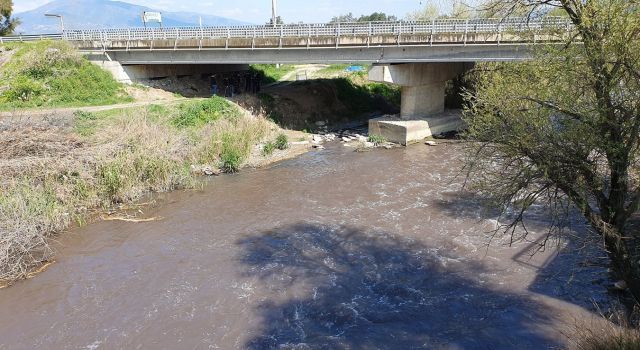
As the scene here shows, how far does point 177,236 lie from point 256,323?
21.7 ft

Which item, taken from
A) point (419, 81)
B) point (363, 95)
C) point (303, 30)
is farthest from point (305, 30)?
point (363, 95)

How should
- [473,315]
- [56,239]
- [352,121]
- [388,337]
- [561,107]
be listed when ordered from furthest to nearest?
1. [352,121]
2. [56,239]
3. [473,315]
4. [388,337]
5. [561,107]

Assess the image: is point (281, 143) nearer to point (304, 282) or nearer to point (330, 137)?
point (330, 137)

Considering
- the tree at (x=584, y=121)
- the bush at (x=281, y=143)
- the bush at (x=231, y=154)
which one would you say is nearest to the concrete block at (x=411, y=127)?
the bush at (x=281, y=143)

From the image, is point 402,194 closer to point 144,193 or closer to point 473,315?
point 473,315

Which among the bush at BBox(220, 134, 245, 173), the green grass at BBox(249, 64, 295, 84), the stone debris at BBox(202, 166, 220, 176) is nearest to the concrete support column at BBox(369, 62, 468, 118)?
the bush at BBox(220, 134, 245, 173)

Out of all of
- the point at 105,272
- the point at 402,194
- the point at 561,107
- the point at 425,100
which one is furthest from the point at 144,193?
the point at 425,100

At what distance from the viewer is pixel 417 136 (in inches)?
1273

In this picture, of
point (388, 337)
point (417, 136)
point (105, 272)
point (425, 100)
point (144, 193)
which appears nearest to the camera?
point (388, 337)

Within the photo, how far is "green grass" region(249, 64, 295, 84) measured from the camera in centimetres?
4539

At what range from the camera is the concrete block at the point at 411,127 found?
3159 centimetres

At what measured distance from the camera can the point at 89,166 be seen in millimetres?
19734

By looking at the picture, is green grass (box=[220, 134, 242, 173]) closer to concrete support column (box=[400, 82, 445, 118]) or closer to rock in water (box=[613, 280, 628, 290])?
→ concrete support column (box=[400, 82, 445, 118])

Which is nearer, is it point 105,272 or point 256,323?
point 256,323
